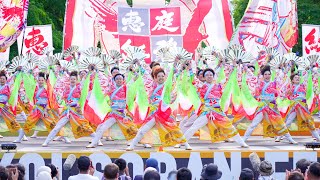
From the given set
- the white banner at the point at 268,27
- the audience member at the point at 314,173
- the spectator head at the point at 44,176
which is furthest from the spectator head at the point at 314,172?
the white banner at the point at 268,27

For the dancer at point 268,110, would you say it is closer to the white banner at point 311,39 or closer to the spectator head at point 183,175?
the white banner at point 311,39

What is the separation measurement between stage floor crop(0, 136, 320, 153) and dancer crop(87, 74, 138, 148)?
0.28 m

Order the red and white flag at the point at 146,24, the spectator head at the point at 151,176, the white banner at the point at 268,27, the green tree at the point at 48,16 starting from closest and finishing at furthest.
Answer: the spectator head at the point at 151,176, the white banner at the point at 268,27, the red and white flag at the point at 146,24, the green tree at the point at 48,16

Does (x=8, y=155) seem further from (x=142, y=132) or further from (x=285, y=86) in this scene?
(x=285, y=86)

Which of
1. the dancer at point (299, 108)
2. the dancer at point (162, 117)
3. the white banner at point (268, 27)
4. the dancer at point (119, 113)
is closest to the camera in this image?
the dancer at point (162, 117)

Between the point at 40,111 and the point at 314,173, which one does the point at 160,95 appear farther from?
the point at 314,173

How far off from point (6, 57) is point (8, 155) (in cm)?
593

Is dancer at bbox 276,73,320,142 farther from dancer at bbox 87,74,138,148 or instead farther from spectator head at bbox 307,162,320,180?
spectator head at bbox 307,162,320,180

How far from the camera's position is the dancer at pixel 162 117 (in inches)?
534

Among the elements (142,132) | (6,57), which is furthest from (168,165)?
(6,57)

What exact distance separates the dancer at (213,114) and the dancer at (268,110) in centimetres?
83

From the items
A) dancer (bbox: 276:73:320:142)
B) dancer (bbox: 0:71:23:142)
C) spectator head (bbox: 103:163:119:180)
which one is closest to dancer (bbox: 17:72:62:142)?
dancer (bbox: 0:71:23:142)

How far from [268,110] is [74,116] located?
3024 millimetres

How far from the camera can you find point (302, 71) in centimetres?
1570
